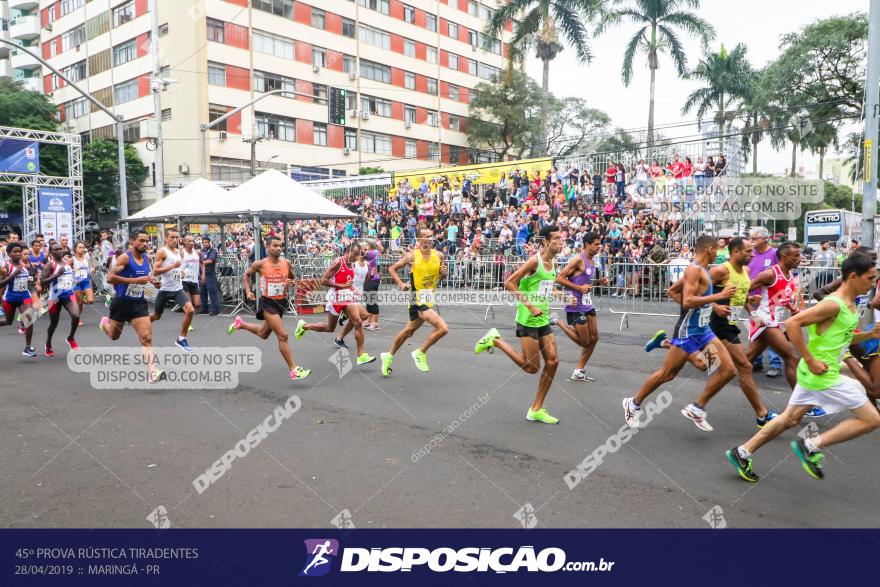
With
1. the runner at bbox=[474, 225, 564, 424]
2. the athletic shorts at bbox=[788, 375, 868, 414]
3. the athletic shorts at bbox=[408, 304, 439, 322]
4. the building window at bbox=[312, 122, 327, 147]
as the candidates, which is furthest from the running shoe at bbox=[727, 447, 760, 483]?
the building window at bbox=[312, 122, 327, 147]

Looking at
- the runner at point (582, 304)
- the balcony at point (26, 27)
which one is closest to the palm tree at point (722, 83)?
the runner at point (582, 304)

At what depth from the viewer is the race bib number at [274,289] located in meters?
8.47

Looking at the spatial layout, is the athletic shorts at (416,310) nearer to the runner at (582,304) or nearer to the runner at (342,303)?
the runner at (342,303)

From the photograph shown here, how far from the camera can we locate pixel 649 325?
13.7 metres

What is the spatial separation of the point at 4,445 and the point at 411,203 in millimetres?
21290

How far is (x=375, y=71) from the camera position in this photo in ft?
168

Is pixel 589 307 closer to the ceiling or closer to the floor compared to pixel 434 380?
closer to the ceiling

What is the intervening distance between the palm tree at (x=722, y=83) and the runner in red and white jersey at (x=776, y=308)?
36.4m

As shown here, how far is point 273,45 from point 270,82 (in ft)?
7.99

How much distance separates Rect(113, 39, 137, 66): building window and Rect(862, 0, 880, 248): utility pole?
44593 mm

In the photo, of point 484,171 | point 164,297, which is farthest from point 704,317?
point 484,171

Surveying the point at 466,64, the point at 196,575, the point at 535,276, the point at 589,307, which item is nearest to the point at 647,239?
the point at 589,307

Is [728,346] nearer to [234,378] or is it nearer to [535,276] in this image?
[535,276]

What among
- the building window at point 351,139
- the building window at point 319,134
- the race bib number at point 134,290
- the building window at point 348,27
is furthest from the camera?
the building window at point 351,139
